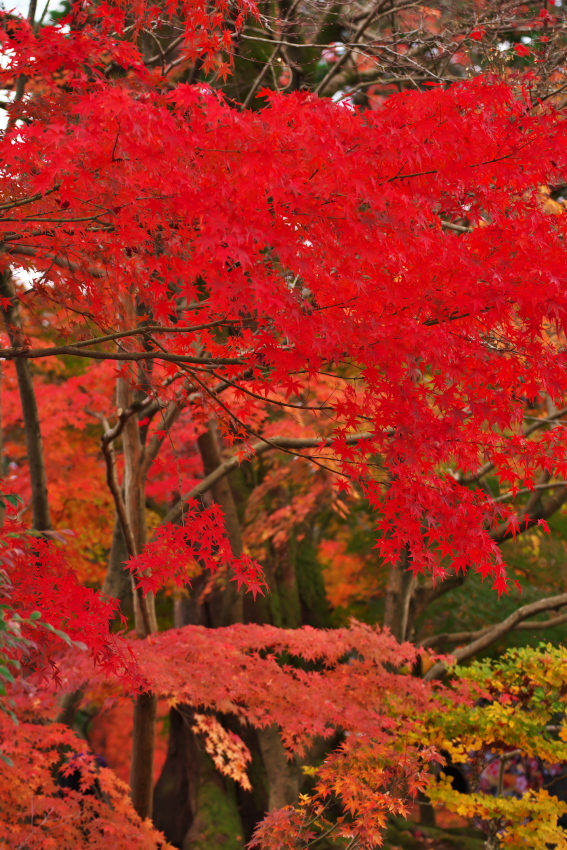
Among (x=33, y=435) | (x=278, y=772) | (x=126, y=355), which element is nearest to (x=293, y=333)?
(x=126, y=355)

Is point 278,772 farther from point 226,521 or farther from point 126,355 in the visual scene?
point 126,355

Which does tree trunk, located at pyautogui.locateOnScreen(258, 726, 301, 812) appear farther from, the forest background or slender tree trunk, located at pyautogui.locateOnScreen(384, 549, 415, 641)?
slender tree trunk, located at pyautogui.locateOnScreen(384, 549, 415, 641)

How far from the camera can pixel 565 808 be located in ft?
20.2

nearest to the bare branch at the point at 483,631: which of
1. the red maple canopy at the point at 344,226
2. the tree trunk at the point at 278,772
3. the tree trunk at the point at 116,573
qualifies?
the tree trunk at the point at 278,772

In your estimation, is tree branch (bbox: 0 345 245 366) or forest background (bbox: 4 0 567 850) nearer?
forest background (bbox: 4 0 567 850)

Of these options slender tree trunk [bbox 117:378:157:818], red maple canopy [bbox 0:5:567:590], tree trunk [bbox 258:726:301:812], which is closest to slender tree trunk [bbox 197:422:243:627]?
slender tree trunk [bbox 117:378:157:818]

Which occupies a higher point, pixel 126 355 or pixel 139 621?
pixel 126 355

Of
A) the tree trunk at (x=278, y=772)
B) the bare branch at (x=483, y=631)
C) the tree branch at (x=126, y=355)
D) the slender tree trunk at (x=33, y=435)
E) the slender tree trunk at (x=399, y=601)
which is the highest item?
the tree branch at (x=126, y=355)

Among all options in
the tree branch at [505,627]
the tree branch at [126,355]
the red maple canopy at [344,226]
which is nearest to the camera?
the red maple canopy at [344,226]

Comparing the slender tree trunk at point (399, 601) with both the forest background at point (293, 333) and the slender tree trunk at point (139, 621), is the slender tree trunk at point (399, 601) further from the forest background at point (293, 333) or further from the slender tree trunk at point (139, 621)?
the slender tree trunk at point (139, 621)

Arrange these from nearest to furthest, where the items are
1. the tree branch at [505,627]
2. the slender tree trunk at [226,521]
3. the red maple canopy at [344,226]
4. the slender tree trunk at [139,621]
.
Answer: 1. the red maple canopy at [344,226]
2. the slender tree trunk at [139,621]
3. the tree branch at [505,627]
4. the slender tree trunk at [226,521]

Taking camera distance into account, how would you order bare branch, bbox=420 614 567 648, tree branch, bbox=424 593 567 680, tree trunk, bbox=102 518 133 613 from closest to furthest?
tree trunk, bbox=102 518 133 613 → tree branch, bbox=424 593 567 680 → bare branch, bbox=420 614 567 648

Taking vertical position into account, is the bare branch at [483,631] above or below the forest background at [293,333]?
below

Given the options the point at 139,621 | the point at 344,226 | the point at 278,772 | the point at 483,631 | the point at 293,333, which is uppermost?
the point at 344,226
